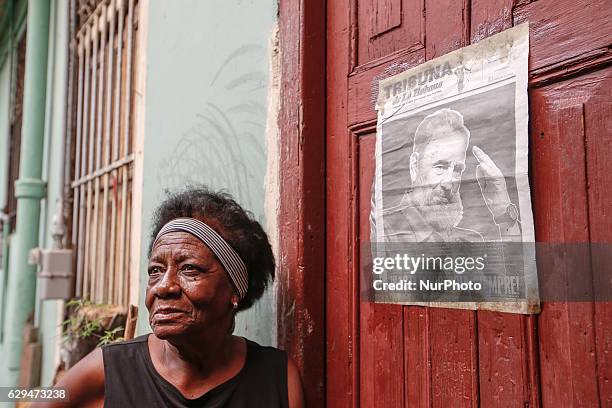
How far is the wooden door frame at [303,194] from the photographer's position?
1.93 metres

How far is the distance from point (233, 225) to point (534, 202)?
904 millimetres

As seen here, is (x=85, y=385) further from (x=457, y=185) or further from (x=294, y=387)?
(x=457, y=185)

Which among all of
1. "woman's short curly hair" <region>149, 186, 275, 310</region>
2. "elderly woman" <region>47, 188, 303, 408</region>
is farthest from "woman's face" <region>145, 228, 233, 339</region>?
"woman's short curly hair" <region>149, 186, 275, 310</region>

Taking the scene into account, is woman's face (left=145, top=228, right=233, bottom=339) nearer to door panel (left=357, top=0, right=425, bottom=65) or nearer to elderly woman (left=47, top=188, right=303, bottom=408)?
elderly woman (left=47, top=188, right=303, bottom=408)

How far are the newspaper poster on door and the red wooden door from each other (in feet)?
0.13

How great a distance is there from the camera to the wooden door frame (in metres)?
1.93

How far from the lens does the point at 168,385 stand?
1.64 meters

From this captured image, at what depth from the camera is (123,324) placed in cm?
334

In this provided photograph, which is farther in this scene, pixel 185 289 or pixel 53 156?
pixel 53 156

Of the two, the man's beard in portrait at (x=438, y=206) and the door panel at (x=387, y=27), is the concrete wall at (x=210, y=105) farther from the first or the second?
the man's beard in portrait at (x=438, y=206)

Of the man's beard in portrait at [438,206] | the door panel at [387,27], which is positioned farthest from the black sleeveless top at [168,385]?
the door panel at [387,27]

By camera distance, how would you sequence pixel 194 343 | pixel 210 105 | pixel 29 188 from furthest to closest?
pixel 29 188
pixel 210 105
pixel 194 343

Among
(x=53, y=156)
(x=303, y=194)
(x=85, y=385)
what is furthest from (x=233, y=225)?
(x=53, y=156)

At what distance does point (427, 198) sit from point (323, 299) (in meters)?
0.61
